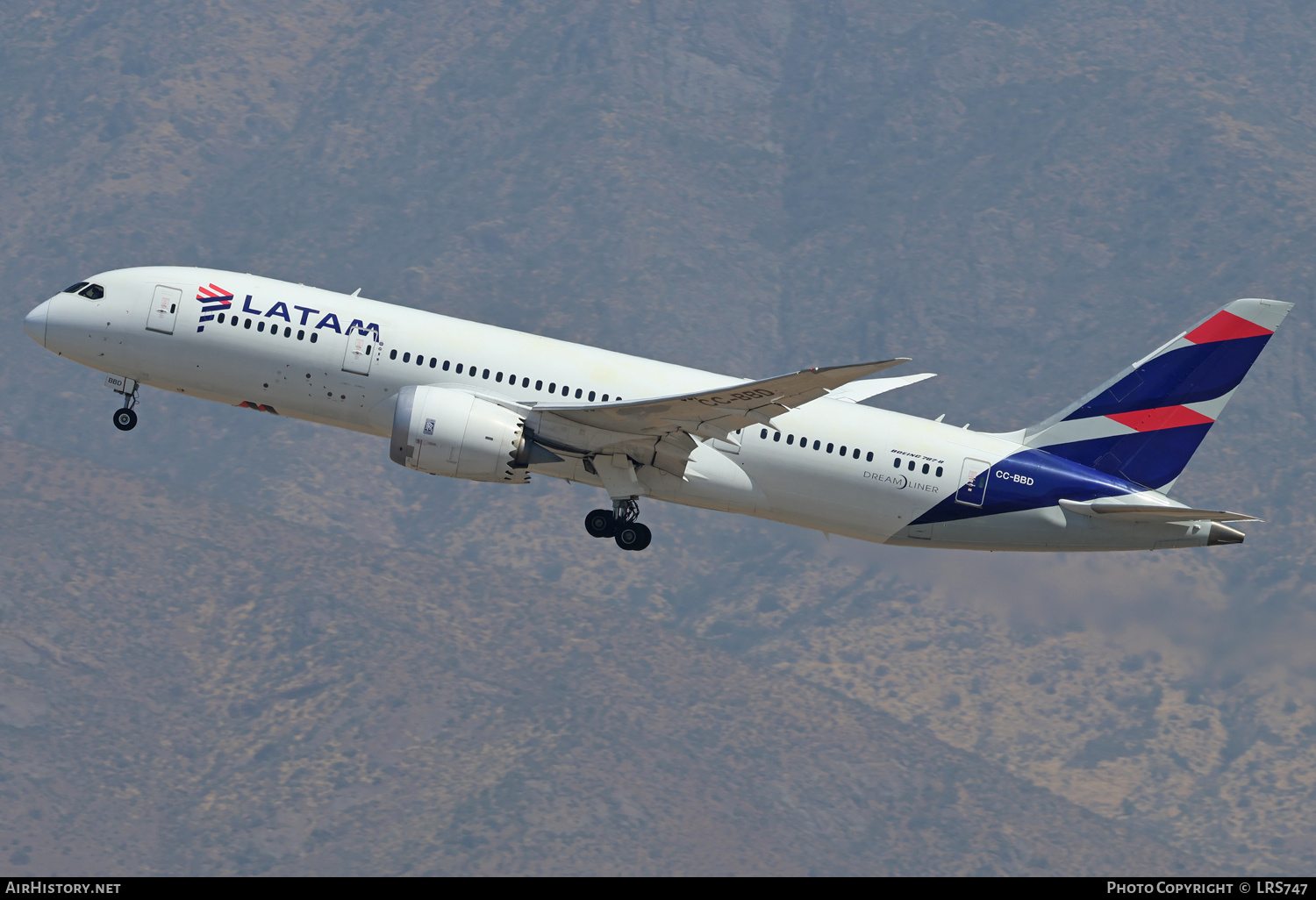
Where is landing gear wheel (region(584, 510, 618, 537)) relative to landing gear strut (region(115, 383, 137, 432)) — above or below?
below

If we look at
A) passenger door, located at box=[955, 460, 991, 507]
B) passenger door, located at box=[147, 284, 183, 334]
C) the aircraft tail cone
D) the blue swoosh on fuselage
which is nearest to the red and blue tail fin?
the blue swoosh on fuselage

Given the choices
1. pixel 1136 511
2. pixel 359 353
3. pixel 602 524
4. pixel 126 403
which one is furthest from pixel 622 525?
pixel 126 403

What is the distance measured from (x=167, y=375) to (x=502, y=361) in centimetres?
1020

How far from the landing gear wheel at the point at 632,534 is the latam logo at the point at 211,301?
13419 mm

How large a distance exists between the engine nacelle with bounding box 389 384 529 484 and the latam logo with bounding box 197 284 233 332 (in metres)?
6.46

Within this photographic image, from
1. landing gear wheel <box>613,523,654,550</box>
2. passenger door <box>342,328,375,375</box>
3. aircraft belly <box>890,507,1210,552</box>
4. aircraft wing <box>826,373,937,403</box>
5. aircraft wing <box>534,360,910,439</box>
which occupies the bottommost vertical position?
landing gear wheel <box>613,523,654,550</box>

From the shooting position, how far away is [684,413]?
5109 centimetres

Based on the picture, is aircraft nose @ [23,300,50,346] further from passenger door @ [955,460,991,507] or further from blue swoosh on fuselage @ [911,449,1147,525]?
passenger door @ [955,460,991,507]

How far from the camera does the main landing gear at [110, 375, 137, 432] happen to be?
55469 millimetres

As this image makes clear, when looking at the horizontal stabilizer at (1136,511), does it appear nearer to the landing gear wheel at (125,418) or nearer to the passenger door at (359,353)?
the passenger door at (359,353)

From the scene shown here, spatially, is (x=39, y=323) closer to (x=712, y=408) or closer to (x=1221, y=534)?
(x=712, y=408)

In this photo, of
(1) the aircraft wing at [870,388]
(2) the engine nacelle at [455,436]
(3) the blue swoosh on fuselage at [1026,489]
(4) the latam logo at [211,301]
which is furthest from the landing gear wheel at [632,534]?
(4) the latam logo at [211,301]
